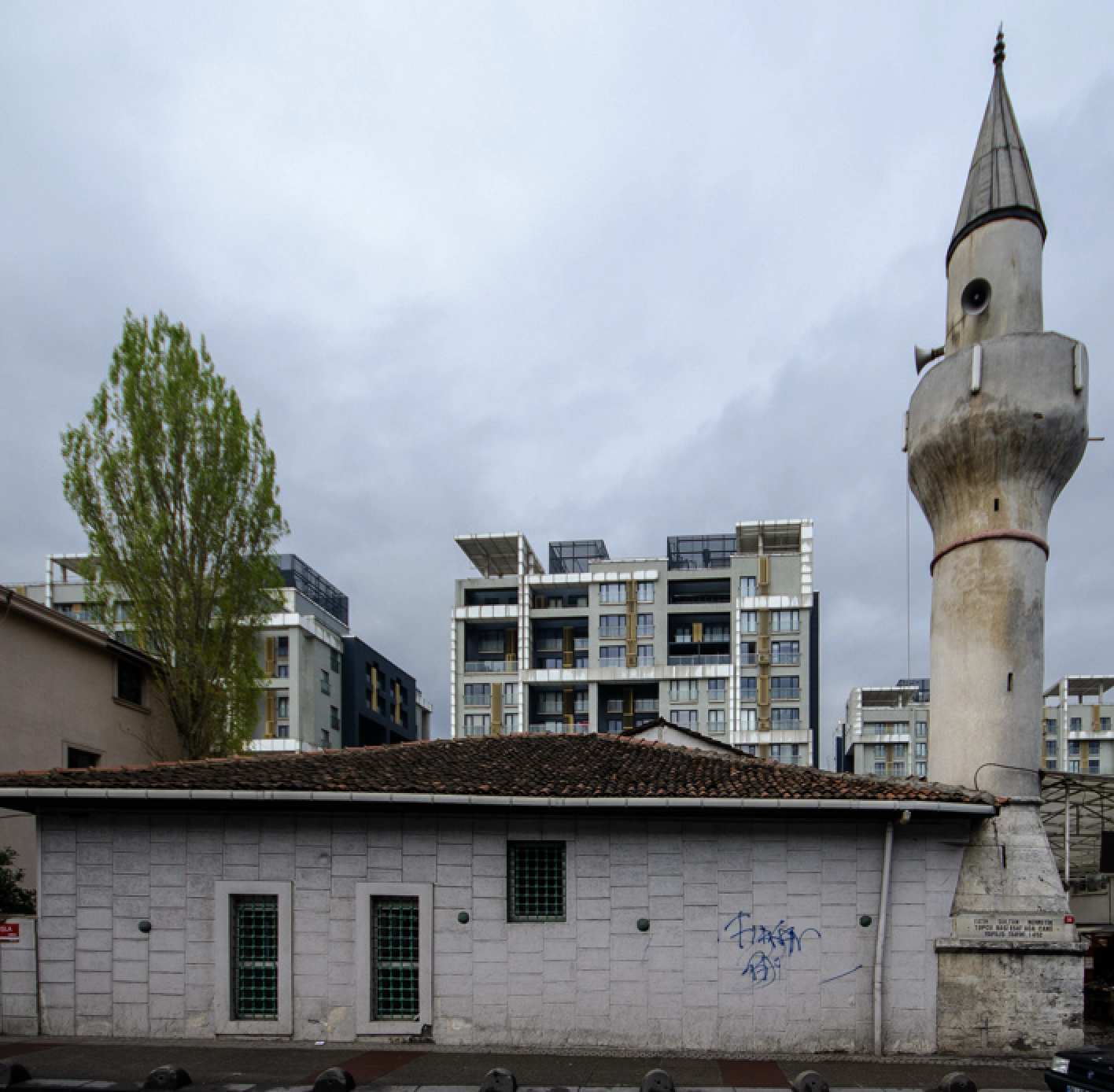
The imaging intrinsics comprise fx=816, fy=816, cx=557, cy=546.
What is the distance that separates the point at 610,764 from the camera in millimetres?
12188

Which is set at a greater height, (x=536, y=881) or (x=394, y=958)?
(x=536, y=881)

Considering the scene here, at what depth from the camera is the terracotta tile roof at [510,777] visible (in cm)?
1030

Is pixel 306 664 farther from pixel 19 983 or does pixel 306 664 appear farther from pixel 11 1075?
pixel 11 1075

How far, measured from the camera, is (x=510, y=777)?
36.1 feet

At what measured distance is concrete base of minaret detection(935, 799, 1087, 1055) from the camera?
10.2m

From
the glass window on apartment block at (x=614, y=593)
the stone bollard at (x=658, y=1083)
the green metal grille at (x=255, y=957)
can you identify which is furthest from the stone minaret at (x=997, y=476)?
the glass window on apartment block at (x=614, y=593)

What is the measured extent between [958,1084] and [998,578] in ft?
20.4

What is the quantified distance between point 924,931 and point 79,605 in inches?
2200

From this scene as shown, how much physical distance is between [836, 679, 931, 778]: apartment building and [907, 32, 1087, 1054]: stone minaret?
71.6 metres

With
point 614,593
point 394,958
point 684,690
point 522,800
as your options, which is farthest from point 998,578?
point 614,593

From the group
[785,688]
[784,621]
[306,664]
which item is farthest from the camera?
[784,621]

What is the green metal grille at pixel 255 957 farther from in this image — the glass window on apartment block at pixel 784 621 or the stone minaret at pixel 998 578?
the glass window on apartment block at pixel 784 621

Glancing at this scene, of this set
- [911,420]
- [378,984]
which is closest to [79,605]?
[378,984]

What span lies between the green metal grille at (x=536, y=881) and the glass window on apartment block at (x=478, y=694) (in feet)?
156
